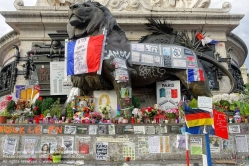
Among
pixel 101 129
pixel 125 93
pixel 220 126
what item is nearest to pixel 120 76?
pixel 125 93

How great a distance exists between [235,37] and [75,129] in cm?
898

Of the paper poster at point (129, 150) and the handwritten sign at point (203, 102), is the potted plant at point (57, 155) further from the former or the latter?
the handwritten sign at point (203, 102)

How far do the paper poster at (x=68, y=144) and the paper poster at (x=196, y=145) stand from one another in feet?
8.65

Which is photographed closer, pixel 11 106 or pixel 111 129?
pixel 111 129

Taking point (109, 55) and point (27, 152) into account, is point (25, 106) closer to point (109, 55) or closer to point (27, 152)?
point (27, 152)

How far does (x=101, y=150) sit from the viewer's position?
6.16m

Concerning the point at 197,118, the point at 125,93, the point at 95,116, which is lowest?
the point at 197,118

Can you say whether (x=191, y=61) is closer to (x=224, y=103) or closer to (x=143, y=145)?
(x=224, y=103)

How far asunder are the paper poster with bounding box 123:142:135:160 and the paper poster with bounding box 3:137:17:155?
8.05 feet

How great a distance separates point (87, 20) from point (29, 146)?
3.81 metres

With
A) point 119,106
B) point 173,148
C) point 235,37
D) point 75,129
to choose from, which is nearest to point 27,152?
point 75,129

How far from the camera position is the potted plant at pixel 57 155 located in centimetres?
598

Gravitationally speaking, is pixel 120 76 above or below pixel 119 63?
below

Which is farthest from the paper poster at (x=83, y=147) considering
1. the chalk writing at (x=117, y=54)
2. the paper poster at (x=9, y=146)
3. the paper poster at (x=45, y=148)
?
the chalk writing at (x=117, y=54)
